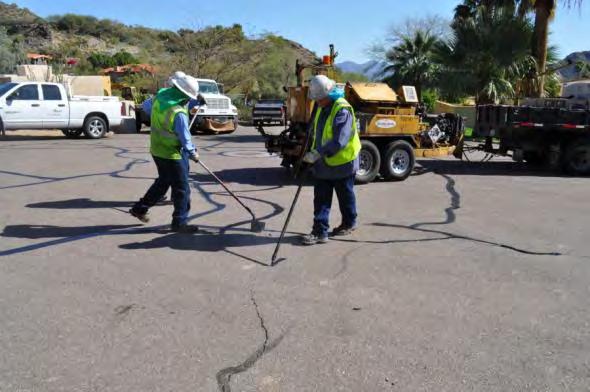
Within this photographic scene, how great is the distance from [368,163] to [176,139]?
4810mm

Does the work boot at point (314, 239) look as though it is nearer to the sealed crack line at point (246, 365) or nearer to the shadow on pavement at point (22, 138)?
the sealed crack line at point (246, 365)

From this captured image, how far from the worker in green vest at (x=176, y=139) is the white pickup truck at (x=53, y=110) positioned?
39.7ft

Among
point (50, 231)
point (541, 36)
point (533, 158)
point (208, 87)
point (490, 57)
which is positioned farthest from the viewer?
point (208, 87)

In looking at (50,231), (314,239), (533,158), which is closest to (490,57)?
(533,158)

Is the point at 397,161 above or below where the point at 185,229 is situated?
above

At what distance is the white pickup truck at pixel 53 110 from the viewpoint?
53.5 feet

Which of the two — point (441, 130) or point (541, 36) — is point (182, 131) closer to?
point (441, 130)

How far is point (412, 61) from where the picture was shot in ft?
76.9

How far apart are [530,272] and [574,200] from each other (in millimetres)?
4501

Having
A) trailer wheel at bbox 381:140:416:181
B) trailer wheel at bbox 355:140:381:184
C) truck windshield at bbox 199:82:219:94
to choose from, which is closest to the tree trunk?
trailer wheel at bbox 381:140:416:181

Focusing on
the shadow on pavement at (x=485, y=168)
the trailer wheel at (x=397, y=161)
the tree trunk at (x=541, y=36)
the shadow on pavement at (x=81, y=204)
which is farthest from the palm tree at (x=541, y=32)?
the shadow on pavement at (x=81, y=204)

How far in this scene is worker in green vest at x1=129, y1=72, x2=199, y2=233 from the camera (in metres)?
6.00

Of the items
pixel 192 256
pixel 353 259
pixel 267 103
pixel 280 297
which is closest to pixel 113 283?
pixel 192 256

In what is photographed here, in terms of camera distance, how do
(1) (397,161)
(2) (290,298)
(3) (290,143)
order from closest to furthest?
(2) (290,298)
(3) (290,143)
(1) (397,161)
